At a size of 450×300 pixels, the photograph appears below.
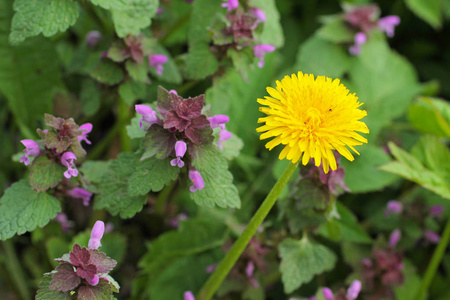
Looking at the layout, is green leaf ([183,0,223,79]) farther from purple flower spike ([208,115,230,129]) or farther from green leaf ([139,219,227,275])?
green leaf ([139,219,227,275])

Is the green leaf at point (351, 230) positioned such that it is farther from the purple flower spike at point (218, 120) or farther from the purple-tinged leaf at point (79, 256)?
the purple-tinged leaf at point (79, 256)

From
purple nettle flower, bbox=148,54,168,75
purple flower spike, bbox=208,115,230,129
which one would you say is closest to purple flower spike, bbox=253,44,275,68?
purple nettle flower, bbox=148,54,168,75

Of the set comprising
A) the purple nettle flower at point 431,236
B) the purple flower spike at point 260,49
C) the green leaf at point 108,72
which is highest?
the purple flower spike at point 260,49

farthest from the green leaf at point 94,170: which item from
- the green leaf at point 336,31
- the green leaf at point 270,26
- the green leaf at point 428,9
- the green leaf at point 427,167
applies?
the green leaf at point 428,9

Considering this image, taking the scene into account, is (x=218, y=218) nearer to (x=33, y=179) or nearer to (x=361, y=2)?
(x=33, y=179)

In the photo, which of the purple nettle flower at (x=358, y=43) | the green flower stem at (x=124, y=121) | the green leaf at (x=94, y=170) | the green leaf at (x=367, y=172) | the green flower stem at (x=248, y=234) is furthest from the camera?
the purple nettle flower at (x=358, y=43)

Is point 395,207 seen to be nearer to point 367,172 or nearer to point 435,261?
point 367,172
